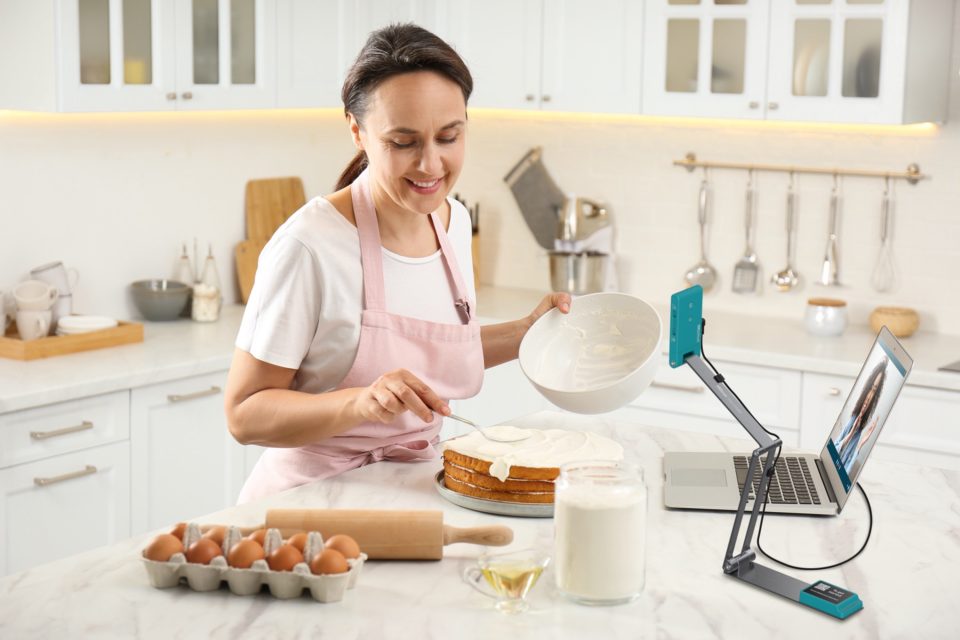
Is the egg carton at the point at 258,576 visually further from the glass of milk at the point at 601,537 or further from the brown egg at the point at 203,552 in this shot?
the glass of milk at the point at 601,537

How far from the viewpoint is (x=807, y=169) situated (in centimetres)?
421

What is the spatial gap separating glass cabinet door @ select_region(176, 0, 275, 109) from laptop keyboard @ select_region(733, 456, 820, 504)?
233 cm

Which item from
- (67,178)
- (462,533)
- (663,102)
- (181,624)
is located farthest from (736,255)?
(181,624)

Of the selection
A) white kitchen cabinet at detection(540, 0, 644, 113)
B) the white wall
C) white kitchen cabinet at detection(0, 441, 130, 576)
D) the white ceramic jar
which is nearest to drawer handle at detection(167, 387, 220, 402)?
white kitchen cabinet at detection(0, 441, 130, 576)

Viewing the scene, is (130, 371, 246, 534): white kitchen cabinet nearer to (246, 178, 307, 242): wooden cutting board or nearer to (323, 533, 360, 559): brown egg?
(246, 178, 307, 242): wooden cutting board

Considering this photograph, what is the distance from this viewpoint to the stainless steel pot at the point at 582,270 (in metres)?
4.53

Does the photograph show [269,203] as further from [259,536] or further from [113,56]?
[259,536]

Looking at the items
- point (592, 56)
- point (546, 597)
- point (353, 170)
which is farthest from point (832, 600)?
point (592, 56)

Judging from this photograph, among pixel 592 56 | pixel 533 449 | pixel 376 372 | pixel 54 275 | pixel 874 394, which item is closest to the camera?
pixel 874 394

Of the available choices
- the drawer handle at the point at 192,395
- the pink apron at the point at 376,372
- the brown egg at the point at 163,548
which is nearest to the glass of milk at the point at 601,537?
the brown egg at the point at 163,548

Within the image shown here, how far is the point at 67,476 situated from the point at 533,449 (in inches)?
70.9

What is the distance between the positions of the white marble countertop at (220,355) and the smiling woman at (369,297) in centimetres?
117

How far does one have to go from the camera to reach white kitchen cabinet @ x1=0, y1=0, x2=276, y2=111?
3465mm

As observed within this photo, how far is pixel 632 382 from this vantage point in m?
1.95
